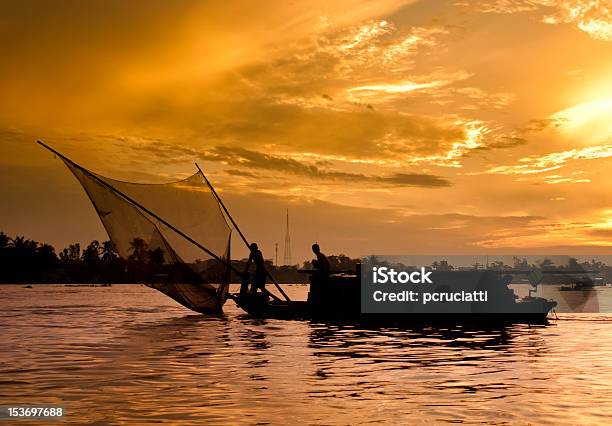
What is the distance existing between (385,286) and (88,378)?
22.8 metres

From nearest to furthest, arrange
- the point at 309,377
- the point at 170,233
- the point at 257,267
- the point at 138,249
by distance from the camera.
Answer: the point at 309,377
the point at 138,249
the point at 170,233
the point at 257,267

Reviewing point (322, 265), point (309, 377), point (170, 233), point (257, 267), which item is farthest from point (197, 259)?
point (309, 377)

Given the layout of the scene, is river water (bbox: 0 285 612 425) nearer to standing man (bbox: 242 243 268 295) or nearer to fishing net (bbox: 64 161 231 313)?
fishing net (bbox: 64 161 231 313)

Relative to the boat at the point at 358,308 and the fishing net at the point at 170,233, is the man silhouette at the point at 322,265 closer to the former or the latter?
the boat at the point at 358,308

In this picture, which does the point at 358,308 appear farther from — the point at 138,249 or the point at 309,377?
the point at 309,377

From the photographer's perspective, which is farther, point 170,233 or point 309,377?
point 170,233

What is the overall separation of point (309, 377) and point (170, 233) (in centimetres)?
2053

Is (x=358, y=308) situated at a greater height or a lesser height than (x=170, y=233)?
lesser

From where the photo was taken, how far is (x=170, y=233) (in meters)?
36.9

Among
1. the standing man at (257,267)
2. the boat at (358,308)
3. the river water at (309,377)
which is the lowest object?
the river water at (309,377)

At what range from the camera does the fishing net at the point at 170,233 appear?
1369 inches

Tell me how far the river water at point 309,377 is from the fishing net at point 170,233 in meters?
5.44

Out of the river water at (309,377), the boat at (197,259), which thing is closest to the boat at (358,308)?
the boat at (197,259)

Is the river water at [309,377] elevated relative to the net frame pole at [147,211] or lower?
lower
